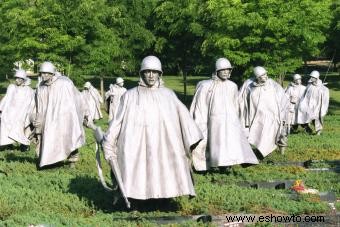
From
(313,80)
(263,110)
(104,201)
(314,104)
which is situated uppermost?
(313,80)

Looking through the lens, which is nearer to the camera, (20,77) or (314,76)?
(20,77)

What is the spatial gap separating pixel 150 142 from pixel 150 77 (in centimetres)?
79

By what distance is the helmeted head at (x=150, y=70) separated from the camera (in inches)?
360

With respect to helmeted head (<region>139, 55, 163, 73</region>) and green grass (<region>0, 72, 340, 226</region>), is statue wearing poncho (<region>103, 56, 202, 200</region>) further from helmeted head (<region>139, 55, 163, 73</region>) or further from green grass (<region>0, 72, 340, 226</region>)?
green grass (<region>0, 72, 340, 226</region>)

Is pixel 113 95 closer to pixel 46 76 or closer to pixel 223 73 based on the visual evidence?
pixel 46 76

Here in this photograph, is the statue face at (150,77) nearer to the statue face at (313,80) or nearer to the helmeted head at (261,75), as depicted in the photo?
the helmeted head at (261,75)

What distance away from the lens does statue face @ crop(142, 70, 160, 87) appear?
9250mm

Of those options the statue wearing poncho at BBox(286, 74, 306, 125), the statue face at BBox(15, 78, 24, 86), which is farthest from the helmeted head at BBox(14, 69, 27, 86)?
the statue wearing poncho at BBox(286, 74, 306, 125)

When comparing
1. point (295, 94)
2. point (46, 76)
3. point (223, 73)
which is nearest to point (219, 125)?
point (223, 73)

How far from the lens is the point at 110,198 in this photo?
10.7 m

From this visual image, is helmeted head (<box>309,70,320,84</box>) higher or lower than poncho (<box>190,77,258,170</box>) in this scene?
higher

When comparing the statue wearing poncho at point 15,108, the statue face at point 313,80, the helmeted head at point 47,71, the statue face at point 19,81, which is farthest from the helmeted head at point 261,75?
the statue face at point 313,80

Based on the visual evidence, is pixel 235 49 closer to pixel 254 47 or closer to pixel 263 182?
pixel 254 47

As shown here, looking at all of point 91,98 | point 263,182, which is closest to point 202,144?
point 263,182
